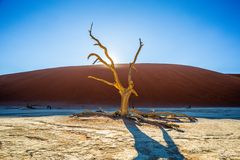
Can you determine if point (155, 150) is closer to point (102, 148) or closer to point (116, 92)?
point (102, 148)

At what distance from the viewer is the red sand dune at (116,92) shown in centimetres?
2792

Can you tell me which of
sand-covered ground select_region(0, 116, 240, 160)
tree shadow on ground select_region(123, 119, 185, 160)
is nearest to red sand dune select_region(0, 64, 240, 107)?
sand-covered ground select_region(0, 116, 240, 160)

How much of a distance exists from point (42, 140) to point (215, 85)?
33794 millimetres

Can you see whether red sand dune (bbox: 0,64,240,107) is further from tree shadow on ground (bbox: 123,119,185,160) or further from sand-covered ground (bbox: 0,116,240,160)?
tree shadow on ground (bbox: 123,119,185,160)

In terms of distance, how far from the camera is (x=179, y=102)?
90.8 feet

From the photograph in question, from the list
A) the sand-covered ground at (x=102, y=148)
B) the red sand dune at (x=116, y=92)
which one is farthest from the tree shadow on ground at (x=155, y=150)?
the red sand dune at (x=116, y=92)

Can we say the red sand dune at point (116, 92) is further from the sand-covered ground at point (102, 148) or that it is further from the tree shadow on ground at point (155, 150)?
the tree shadow on ground at point (155, 150)

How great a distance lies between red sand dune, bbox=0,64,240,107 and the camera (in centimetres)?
2792

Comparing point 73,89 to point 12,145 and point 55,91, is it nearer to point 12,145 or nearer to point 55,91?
point 55,91

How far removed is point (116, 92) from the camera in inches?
1208

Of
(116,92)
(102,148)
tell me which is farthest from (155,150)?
(116,92)

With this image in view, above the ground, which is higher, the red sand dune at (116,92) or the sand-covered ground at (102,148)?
the red sand dune at (116,92)

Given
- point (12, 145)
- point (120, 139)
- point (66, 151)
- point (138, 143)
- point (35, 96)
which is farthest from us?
point (35, 96)

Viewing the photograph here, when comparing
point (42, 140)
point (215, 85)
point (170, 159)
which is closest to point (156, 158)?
point (170, 159)
